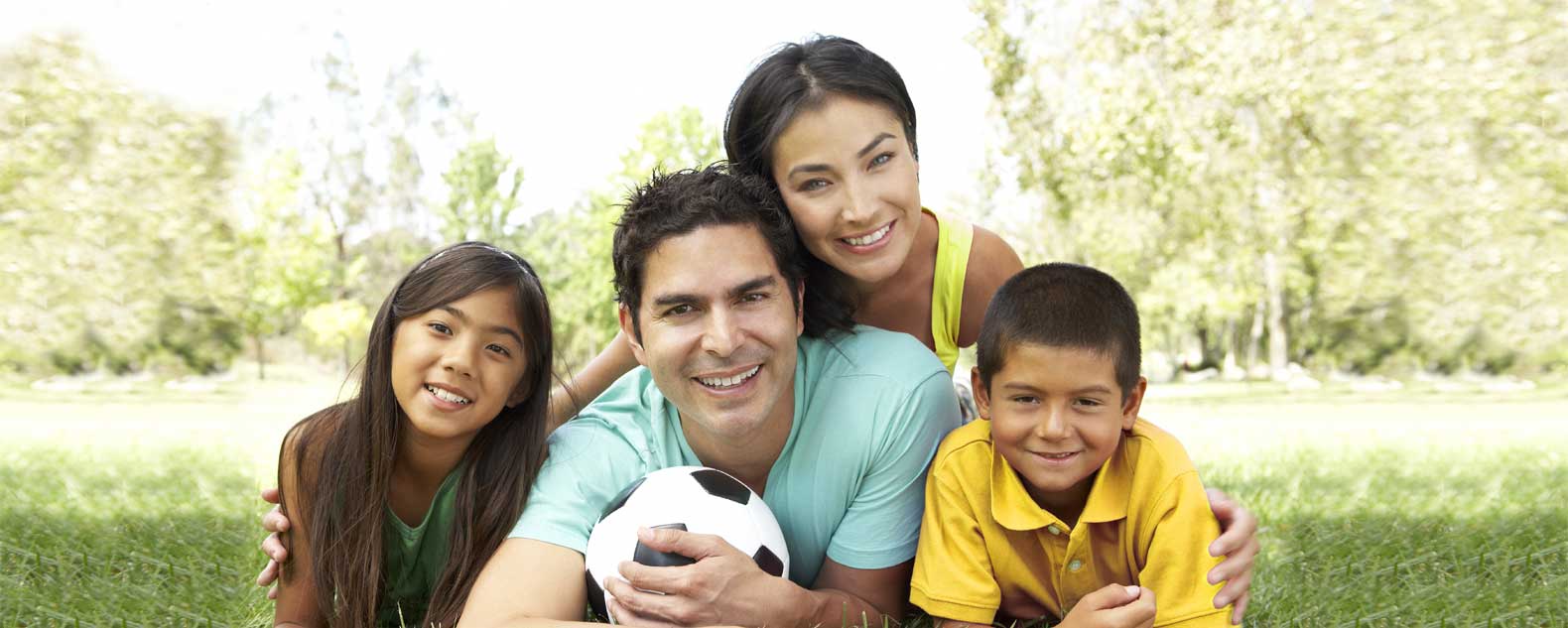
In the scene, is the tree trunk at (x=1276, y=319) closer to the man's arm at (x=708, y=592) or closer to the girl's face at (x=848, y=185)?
the girl's face at (x=848, y=185)

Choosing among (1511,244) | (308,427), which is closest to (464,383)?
(308,427)

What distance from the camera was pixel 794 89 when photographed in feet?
12.1

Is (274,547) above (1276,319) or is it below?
above

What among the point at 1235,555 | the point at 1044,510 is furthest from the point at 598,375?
the point at 1235,555

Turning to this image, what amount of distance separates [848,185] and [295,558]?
7.48 ft

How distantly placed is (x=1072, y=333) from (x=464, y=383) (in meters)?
1.94

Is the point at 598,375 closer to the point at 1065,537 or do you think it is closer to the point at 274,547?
the point at 274,547

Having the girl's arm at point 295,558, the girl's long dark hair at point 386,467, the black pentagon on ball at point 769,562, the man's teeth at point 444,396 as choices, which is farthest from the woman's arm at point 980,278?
the girl's arm at point 295,558

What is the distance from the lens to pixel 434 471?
3.82 m

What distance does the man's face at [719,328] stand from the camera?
3260mm

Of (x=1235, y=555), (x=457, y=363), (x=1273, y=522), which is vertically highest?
(x=457, y=363)

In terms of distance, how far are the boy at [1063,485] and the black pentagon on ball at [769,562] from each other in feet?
1.40

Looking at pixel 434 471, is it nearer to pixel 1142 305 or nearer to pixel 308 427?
pixel 308 427

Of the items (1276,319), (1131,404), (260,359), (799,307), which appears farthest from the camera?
(260,359)
